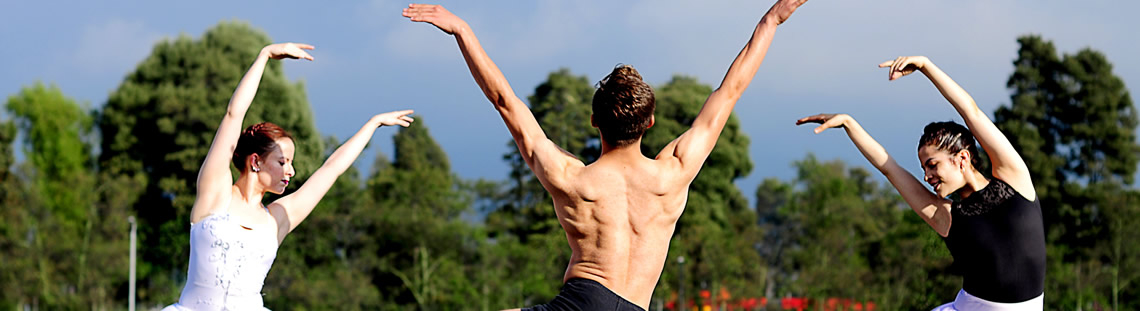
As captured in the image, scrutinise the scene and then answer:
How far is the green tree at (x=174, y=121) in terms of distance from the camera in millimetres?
36656

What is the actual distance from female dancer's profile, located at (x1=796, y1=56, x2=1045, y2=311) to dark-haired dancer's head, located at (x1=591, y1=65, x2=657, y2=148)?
1.83 meters

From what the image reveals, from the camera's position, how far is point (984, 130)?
20.9ft

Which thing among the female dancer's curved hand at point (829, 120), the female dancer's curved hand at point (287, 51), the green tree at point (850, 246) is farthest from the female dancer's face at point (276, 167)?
the green tree at point (850, 246)

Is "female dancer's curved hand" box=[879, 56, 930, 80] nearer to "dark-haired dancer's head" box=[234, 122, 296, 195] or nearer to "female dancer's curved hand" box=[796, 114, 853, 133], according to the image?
"female dancer's curved hand" box=[796, 114, 853, 133]

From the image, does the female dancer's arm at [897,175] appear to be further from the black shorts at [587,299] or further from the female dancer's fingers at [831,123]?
the black shorts at [587,299]

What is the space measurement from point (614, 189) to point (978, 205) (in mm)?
2626

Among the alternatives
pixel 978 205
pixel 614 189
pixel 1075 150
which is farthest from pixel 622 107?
pixel 1075 150

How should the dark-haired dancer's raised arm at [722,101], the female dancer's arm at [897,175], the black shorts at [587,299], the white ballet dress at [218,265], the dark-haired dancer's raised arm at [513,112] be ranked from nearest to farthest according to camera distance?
the black shorts at [587,299]
the dark-haired dancer's raised arm at [513,112]
the dark-haired dancer's raised arm at [722,101]
the white ballet dress at [218,265]
the female dancer's arm at [897,175]

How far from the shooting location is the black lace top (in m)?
6.41

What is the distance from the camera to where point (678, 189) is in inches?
205

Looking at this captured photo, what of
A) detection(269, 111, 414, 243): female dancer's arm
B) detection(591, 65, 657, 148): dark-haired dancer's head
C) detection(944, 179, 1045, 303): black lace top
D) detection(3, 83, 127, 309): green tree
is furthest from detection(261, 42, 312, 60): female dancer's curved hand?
detection(3, 83, 127, 309): green tree

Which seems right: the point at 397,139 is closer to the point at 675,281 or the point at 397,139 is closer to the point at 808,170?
the point at 675,281

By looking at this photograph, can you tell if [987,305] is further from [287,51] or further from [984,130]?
[287,51]

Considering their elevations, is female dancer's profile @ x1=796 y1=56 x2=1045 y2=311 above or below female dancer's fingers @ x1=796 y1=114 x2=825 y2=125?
below
